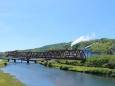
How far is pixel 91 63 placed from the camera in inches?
2445

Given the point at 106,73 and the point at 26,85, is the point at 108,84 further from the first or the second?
the point at 26,85

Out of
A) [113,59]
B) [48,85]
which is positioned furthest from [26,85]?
[113,59]

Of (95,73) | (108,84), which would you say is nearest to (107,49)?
(95,73)

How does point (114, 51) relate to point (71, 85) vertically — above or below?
above

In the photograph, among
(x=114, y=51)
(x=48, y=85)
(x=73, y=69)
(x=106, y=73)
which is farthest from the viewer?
(x=114, y=51)

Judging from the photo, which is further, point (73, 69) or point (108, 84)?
point (73, 69)

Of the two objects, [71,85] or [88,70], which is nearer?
[71,85]

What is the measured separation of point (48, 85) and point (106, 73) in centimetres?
2118

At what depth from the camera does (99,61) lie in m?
58.7

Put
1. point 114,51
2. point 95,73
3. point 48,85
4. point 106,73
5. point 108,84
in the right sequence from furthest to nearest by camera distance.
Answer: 1. point 114,51
2. point 95,73
3. point 106,73
4. point 108,84
5. point 48,85

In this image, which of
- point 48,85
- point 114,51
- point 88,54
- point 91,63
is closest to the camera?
point 48,85

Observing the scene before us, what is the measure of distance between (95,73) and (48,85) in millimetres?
22052

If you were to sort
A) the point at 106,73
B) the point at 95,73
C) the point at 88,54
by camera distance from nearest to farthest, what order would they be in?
the point at 106,73
the point at 95,73
the point at 88,54

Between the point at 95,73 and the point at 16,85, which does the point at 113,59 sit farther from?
the point at 16,85
